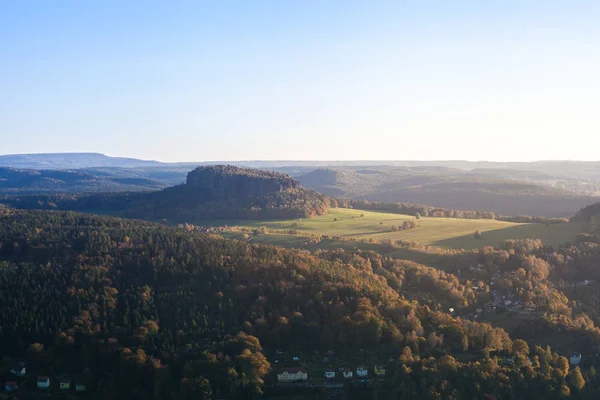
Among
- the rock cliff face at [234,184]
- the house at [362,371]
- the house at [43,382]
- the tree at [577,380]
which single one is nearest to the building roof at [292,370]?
the house at [362,371]

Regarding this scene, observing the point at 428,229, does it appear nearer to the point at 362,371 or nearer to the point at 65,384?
the point at 362,371

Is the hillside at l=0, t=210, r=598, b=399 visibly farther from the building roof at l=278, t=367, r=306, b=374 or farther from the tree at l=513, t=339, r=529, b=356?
the building roof at l=278, t=367, r=306, b=374

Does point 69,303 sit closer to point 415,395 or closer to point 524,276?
point 415,395

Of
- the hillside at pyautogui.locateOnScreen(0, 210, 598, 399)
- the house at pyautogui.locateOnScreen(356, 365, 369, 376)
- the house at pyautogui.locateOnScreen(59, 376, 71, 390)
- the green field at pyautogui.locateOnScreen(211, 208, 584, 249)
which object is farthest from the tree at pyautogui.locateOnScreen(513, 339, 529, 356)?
the house at pyautogui.locateOnScreen(59, 376, 71, 390)

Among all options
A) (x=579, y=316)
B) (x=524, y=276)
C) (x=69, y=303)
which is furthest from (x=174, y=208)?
(x=579, y=316)

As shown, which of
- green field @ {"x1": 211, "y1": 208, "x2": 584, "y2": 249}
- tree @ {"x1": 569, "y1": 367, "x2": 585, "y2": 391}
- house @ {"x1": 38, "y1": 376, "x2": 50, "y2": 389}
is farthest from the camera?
green field @ {"x1": 211, "y1": 208, "x2": 584, "y2": 249}
